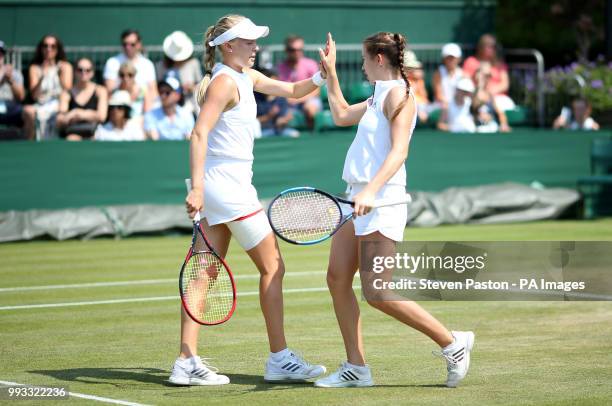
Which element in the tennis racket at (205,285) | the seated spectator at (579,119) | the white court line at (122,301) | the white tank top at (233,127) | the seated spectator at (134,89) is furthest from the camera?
the seated spectator at (579,119)

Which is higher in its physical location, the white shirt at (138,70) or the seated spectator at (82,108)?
the white shirt at (138,70)

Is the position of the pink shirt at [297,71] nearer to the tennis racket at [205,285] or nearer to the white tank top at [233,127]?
the white tank top at [233,127]

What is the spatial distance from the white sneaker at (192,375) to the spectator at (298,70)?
38.4 feet

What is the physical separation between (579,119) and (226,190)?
1386 centimetres

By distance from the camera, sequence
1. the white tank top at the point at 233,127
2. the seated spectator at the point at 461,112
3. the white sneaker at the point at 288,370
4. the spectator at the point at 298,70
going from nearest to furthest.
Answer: the white tank top at the point at 233,127 → the white sneaker at the point at 288,370 → the spectator at the point at 298,70 → the seated spectator at the point at 461,112

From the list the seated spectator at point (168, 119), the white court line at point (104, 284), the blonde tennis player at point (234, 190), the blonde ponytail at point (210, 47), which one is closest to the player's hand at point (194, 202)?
the blonde tennis player at point (234, 190)

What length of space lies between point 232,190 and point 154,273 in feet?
18.3

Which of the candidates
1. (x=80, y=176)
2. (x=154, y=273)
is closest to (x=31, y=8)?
(x=80, y=176)

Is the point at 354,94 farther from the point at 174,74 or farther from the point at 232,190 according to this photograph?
the point at 232,190

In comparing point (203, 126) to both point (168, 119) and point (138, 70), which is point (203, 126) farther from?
point (138, 70)

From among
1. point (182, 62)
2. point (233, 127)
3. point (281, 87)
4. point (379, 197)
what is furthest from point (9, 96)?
point (379, 197)

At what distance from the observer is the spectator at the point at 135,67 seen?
1766cm

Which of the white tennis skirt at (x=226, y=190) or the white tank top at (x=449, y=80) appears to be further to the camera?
the white tank top at (x=449, y=80)

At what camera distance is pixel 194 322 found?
7105 mm
